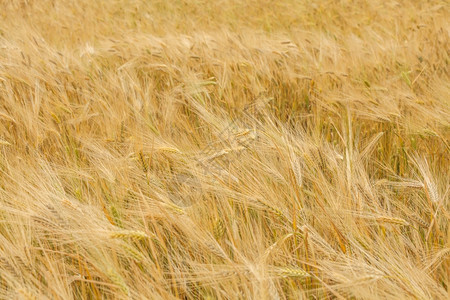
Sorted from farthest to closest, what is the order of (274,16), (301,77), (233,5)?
(233,5), (274,16), (301,77)

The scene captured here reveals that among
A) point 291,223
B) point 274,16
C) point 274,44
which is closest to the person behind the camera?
point 291,223

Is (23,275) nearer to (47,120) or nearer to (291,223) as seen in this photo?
(291,223)

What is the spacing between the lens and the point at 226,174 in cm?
121

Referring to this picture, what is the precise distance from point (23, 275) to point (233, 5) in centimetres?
544

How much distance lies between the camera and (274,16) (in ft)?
16.8

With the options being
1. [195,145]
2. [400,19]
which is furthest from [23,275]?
[400,19]

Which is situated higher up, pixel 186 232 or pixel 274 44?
pixel 274 44

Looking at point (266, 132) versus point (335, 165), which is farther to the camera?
point (266, 132)

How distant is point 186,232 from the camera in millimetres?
1000

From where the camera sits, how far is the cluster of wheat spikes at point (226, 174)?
2.95 feet

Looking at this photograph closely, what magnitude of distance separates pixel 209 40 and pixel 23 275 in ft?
8.04

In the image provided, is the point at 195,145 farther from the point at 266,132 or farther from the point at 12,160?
the point at 12,160

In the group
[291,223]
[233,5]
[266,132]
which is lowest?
[291,223]

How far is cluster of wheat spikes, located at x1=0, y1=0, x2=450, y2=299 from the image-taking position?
0.90 metres
